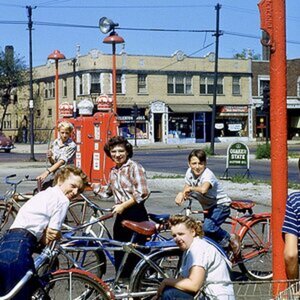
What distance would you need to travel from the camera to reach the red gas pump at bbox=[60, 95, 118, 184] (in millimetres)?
19000

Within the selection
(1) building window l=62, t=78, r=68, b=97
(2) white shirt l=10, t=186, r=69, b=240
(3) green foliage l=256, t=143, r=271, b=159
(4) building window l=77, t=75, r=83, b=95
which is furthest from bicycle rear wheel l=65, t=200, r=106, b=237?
(1) building window l=62, t=78, r=68, b=97

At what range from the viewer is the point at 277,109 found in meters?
5.71

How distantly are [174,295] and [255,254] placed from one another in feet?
10.6

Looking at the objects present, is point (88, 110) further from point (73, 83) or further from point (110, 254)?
point (73, 83)

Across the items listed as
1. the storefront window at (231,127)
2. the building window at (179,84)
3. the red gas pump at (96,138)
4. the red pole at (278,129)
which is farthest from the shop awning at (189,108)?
the red pole at (278,129)

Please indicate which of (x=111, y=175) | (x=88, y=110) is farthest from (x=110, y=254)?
(x=88, y=110)

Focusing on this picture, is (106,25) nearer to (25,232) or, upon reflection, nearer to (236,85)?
(25,232)

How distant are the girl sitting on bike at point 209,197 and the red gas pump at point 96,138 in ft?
34.2

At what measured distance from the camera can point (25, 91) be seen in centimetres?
7288

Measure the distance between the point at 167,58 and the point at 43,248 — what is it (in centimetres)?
5920

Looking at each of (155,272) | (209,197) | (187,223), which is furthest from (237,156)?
(187,223)

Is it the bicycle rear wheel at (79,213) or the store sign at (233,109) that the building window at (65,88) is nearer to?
the store sign at (233,109)

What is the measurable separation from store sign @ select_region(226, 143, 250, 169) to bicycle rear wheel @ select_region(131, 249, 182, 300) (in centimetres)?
1621

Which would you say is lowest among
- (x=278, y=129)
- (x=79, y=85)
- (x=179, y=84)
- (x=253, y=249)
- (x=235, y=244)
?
(x=253, y=249)
